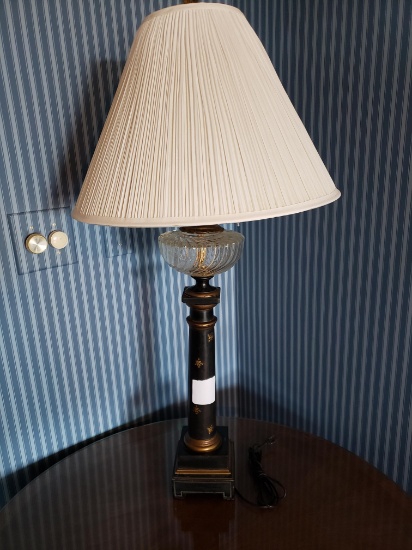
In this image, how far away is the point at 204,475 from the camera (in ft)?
2.88

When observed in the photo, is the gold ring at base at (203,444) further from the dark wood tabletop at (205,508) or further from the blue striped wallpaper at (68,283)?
the blue striped wallpaper at (68,283)

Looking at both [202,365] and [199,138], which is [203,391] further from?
[199,138]

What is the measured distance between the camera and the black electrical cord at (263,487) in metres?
0.87

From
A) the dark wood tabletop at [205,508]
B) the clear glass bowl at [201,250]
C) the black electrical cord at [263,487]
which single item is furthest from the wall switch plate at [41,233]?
the black electrical cord at [263,487]

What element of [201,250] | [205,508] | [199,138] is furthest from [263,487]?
[199,138]

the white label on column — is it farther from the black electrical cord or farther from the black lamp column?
the black electrical cord

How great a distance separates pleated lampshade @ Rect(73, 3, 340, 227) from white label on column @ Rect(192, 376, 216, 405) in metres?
0.37

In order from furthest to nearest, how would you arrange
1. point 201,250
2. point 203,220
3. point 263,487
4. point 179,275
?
1. point 179,275
2. point 263,487
3. point 201,250
4. point 203,220

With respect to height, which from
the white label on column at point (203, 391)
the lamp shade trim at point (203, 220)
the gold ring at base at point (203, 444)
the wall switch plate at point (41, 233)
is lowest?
the gold ring at base at point (203, 444)

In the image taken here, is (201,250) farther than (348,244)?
No

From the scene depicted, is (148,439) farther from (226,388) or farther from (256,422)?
(226,388)

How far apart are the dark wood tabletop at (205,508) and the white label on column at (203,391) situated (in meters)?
0.17

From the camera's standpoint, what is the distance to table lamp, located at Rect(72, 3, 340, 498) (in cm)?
61

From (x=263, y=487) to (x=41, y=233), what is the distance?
63 cm
